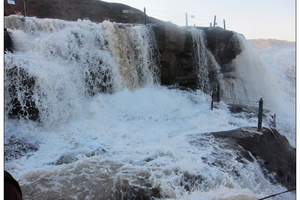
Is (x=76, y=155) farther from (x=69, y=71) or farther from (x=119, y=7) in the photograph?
(x=119, y=7)

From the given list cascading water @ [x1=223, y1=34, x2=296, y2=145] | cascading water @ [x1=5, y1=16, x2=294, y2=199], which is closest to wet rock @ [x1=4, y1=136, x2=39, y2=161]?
cascading water @ [x1=5, y1=16, x2=294, y2=199]

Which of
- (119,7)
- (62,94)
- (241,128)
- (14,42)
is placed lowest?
(241,128)

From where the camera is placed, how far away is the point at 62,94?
10.8 ft

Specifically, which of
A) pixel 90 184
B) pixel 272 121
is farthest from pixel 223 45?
pixel 90 184

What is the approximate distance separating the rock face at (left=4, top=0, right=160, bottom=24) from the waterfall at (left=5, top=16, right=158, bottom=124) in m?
1.38

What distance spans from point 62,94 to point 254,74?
3.42 metres

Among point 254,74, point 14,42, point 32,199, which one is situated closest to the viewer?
point 32,199

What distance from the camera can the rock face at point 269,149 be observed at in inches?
106

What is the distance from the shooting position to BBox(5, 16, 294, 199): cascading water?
2240 mm

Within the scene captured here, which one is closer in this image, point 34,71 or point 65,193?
point 65,193

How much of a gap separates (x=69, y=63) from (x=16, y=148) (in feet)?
4.12

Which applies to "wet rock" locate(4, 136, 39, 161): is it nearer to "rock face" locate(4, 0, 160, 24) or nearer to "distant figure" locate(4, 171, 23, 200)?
"distant figure" locate(4, 171, 23, 200)

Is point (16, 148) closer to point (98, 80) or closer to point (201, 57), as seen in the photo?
point (98, 80)

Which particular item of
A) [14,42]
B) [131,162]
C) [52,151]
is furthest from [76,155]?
[14,42]
